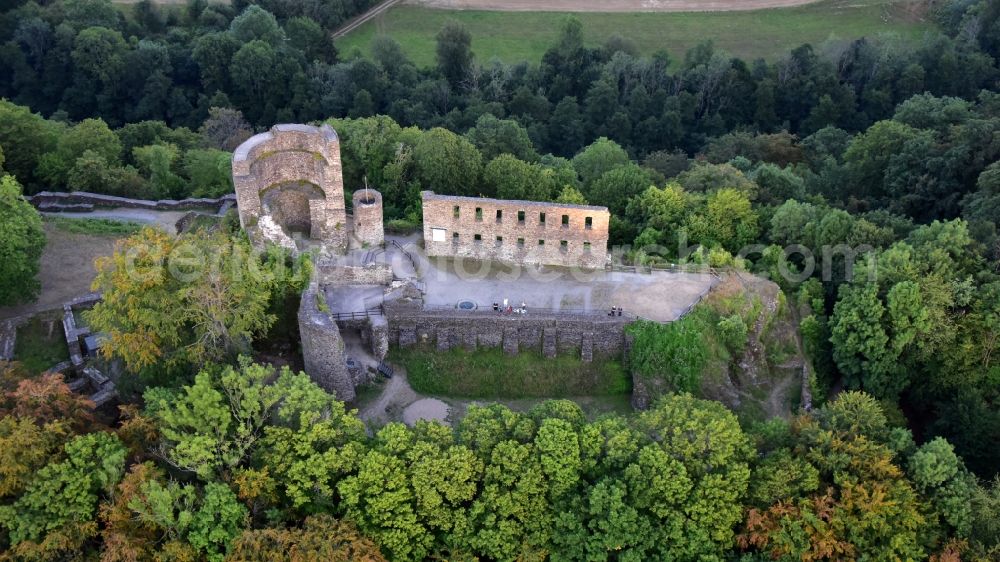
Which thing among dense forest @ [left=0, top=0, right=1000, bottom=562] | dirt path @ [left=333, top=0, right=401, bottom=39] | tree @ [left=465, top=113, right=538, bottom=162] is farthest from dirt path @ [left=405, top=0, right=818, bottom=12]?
tree @ [left=465, top=113, right=538, bottom=162]

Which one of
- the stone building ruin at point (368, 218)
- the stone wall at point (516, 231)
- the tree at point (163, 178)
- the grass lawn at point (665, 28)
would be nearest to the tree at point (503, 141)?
the stone wall at point (516, 231)

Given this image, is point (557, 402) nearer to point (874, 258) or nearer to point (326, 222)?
point (326, 222)

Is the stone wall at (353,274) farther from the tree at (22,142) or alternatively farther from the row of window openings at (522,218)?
the tree at (22,142)

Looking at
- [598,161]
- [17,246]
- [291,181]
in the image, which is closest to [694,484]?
[291,181]

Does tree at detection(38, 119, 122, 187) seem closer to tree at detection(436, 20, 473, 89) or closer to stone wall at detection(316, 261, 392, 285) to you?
stone wall at detection(316, 261, 392, 285)

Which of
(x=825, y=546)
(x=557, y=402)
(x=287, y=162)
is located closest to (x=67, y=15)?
(x=287, y=162)

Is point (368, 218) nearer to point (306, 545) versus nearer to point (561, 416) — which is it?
point (561, 416)
